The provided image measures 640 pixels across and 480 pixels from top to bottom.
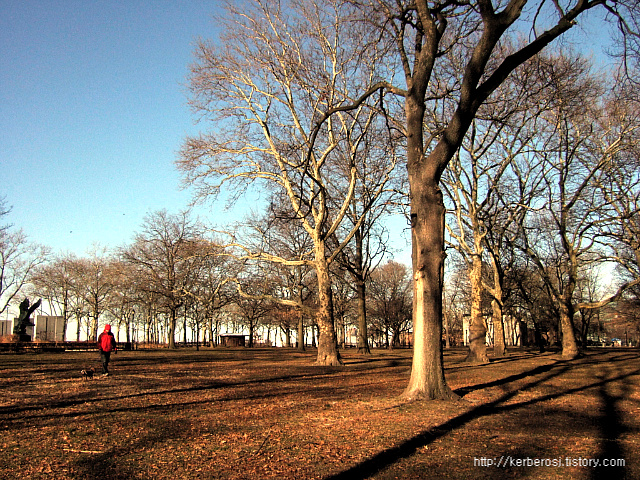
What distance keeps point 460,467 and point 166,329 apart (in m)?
76.8

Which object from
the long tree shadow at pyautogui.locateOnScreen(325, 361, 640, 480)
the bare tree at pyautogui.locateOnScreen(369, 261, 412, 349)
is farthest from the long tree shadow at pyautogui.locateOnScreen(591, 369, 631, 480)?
the bare tree at pyautogui.locateOnScreen(369, 261, 412, 349)

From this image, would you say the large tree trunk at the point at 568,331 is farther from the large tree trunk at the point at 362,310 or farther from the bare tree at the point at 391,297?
the bare tree at the point at 391,297

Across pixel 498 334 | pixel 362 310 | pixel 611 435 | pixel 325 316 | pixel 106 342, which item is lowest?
pixel 611 435

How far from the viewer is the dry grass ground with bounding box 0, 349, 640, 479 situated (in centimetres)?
520

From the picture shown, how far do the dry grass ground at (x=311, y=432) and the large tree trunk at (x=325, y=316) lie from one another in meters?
7.33

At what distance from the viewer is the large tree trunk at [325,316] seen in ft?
66.1

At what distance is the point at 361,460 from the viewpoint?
5.50 metres

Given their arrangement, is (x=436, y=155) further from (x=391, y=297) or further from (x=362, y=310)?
(x=391, y=297)

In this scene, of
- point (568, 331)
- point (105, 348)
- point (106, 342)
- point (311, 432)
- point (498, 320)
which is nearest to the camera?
point (311, 432)

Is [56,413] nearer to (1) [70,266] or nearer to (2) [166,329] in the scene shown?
(1) [70,266]

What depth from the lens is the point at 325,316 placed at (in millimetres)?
20094

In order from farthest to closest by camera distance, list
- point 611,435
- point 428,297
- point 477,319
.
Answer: point 477,319
point 428,297
point 611,435

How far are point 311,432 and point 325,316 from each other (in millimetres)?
13108

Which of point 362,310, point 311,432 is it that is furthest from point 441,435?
point 362,310
